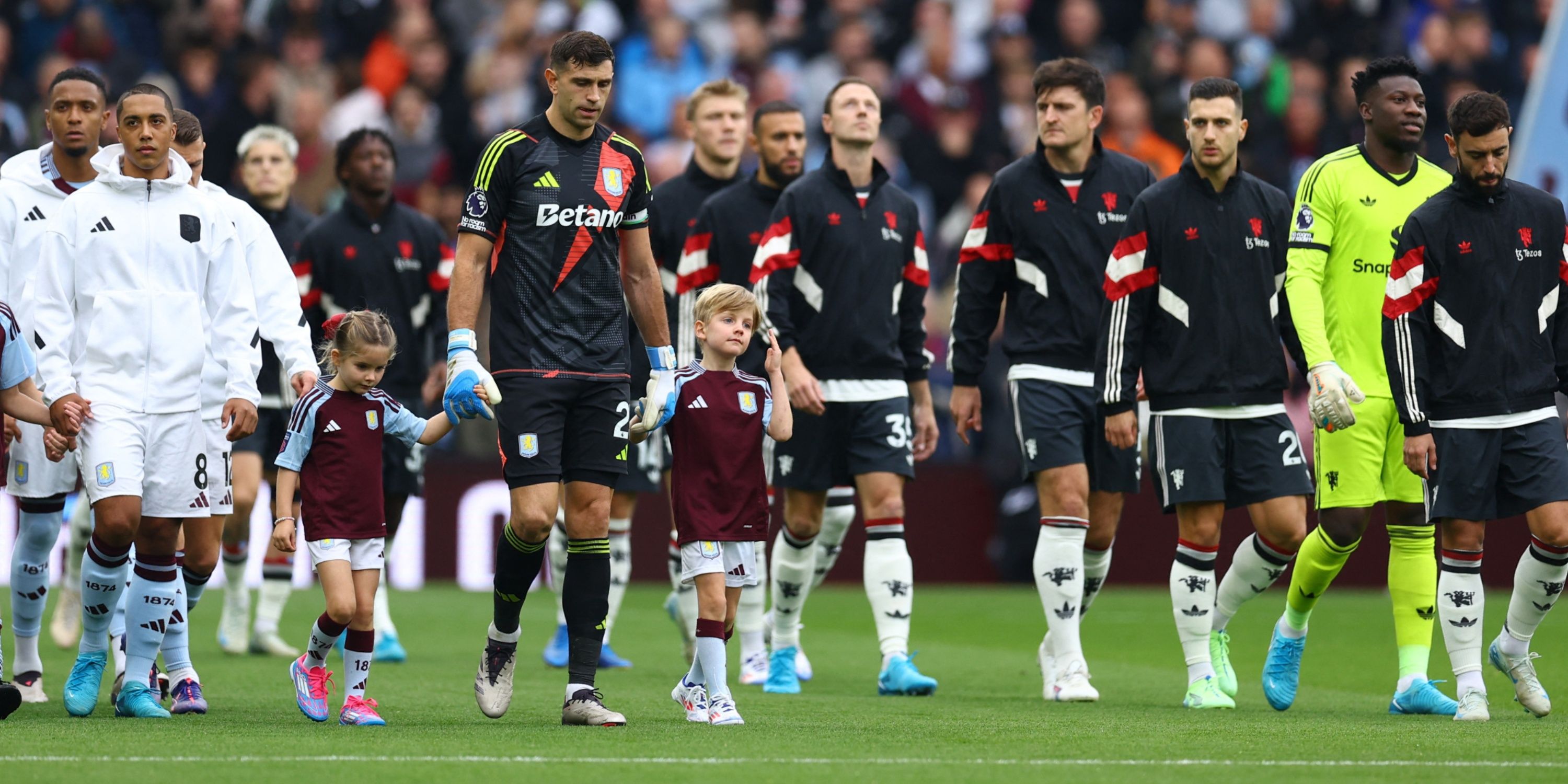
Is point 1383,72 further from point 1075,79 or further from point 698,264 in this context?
point 698,264

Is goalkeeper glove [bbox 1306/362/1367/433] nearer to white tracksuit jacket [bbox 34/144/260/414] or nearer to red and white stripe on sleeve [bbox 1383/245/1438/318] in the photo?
red and white stripe on sleeve [bbox 1383/245/1438/318]

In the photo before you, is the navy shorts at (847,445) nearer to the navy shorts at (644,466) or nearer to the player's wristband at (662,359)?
the navy shorts at (644,466)

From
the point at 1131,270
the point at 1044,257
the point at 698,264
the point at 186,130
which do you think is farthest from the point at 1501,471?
the point at 186,130

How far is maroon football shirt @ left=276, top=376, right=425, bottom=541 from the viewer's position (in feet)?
25.5

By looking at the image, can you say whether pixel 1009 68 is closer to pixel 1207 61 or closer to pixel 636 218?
pixel 1207 61

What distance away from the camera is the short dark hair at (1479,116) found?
26.2 ft

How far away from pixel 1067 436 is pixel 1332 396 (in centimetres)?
140

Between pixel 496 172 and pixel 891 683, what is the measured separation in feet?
10.9

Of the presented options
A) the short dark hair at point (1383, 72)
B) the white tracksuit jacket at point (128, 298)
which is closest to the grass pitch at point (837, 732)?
the white tracksuit jacket at point (128, 298)

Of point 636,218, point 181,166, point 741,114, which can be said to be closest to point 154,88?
point 181,166

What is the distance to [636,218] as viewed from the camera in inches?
308

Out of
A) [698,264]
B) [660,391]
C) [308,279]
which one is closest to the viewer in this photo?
[660,391]

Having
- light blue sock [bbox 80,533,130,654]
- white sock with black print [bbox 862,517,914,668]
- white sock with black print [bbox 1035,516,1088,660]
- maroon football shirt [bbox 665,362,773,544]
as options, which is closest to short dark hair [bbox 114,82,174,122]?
light blue sock [bbox 80,533,130,654]

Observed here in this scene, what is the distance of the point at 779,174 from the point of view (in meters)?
10.8
